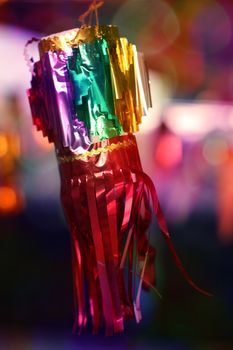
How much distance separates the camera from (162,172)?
1.86 metres

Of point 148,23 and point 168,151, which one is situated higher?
point 148,23

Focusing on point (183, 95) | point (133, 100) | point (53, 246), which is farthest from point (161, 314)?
point (133, 100)

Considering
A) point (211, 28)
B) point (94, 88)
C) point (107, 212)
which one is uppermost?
point (211, 28)

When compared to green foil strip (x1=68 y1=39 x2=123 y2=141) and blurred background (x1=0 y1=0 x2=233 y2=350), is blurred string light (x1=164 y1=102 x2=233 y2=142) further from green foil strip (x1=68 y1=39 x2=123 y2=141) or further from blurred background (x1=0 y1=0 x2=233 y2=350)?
green foil strip (x1=68 y1=39 x2=123 y2=141)

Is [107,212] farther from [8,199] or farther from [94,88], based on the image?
[8,199]

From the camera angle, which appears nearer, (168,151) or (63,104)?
(63,104)

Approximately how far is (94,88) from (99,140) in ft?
0.31

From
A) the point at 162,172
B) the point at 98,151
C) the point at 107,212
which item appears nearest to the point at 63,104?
the point at 98,151

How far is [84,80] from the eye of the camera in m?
1.00

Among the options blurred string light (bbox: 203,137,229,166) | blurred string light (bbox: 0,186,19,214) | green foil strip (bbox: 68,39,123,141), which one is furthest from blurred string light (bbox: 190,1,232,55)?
green foil strip (bbox: 68,39,123,141)

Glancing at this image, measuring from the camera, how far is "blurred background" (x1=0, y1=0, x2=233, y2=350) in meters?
1.84

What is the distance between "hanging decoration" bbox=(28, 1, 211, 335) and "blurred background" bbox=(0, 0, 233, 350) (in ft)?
2.63

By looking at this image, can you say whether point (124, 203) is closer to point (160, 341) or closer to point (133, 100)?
point (133, 100)

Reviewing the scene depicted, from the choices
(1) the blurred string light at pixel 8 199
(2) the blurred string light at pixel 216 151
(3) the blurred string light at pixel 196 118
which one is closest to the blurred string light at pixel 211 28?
(3) the blurred string light at pixel 196 118
